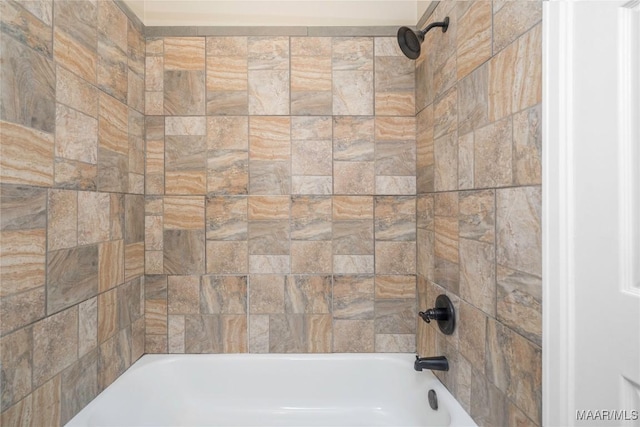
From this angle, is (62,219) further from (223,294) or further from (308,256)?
(308,256)

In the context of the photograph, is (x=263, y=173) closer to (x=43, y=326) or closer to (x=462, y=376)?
(x=43, y=326)

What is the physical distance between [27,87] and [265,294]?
4.04 feet

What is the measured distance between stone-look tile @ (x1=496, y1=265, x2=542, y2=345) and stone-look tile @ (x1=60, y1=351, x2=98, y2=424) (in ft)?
4.66

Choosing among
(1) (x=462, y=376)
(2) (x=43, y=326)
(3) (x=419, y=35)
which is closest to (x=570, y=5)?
(3) (x=419, y=35)

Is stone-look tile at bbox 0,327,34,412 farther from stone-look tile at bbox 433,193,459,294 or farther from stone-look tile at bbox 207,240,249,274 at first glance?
stone-look tile at bbox 433,193,459,294

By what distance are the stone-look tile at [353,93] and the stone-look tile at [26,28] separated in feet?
3.79

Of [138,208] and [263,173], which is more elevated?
[263,173]

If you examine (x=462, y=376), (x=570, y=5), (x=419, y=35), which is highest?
(x=419, y=35)

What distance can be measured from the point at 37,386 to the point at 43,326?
174 mm

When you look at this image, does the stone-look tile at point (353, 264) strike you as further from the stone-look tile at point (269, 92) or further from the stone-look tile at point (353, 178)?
the stone-look tile at point (269, 92)

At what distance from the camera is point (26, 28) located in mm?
1013

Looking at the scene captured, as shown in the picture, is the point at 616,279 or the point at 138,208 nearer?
the point at 616,279

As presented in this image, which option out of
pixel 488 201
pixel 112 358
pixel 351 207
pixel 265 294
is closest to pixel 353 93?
pixel 351 207

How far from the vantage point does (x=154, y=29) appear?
1.77m
